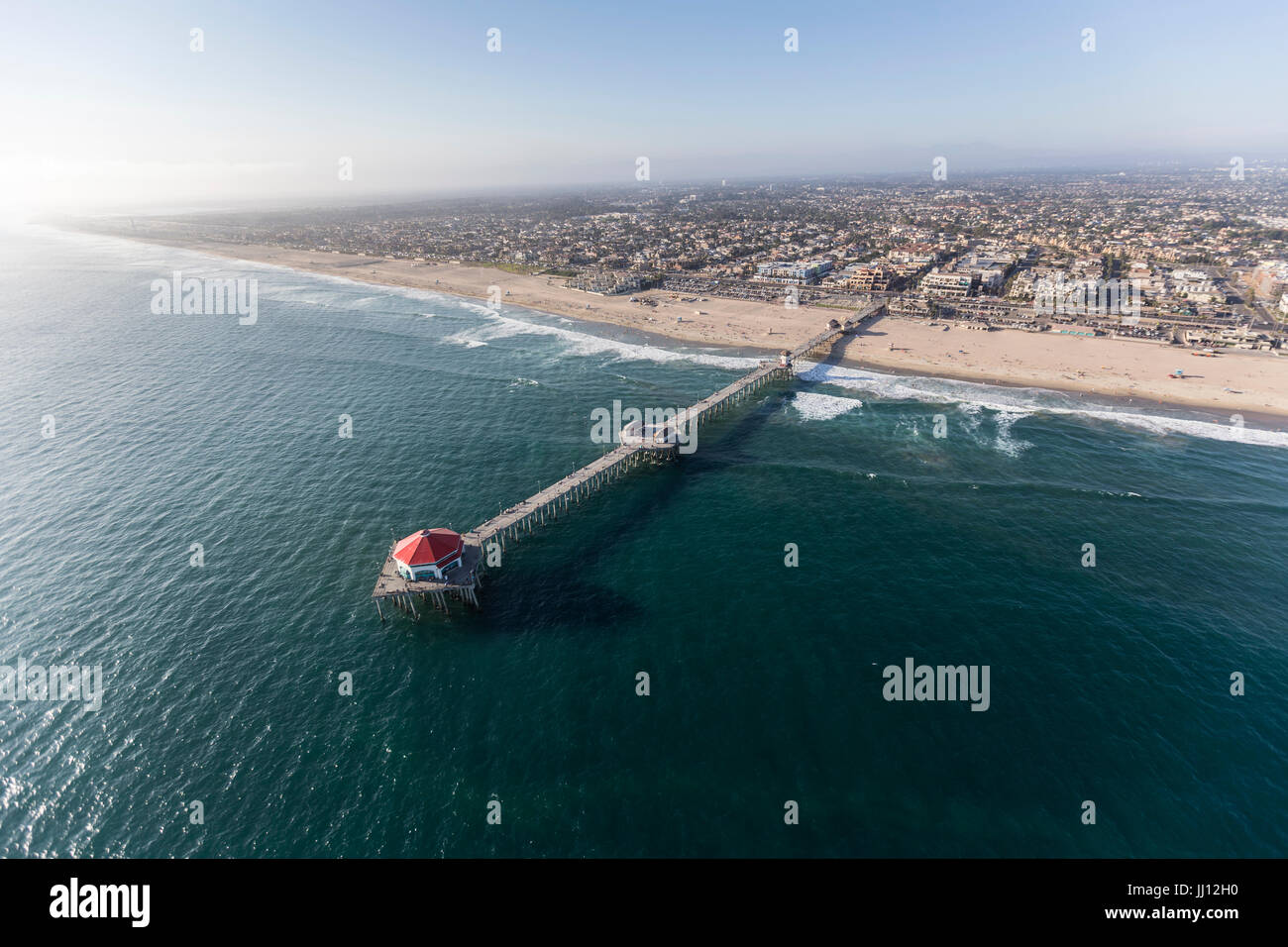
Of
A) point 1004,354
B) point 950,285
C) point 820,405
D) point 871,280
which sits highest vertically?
point 871,280

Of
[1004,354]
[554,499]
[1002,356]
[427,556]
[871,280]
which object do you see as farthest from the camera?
[871,280]

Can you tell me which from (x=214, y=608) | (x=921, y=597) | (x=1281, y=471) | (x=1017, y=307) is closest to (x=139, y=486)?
(x=214, y=608)

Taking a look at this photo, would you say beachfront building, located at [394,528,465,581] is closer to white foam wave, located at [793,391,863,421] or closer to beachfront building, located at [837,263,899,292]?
white foam wave, located at [793,391,863,421]

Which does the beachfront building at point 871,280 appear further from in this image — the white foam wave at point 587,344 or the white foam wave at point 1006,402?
the white foam wave at point 587,344

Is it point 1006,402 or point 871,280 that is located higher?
point 871,280

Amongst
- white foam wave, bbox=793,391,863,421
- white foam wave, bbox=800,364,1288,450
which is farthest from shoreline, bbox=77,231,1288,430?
white foam wave, bbox=793,391,863,421

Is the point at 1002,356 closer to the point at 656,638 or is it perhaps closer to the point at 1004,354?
the point at 1004,354

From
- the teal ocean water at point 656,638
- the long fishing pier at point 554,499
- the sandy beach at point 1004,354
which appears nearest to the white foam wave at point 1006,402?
the teal ocean water at point 656,638

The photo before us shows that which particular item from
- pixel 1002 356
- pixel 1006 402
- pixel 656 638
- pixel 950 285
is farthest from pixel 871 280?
pixel 656 638
